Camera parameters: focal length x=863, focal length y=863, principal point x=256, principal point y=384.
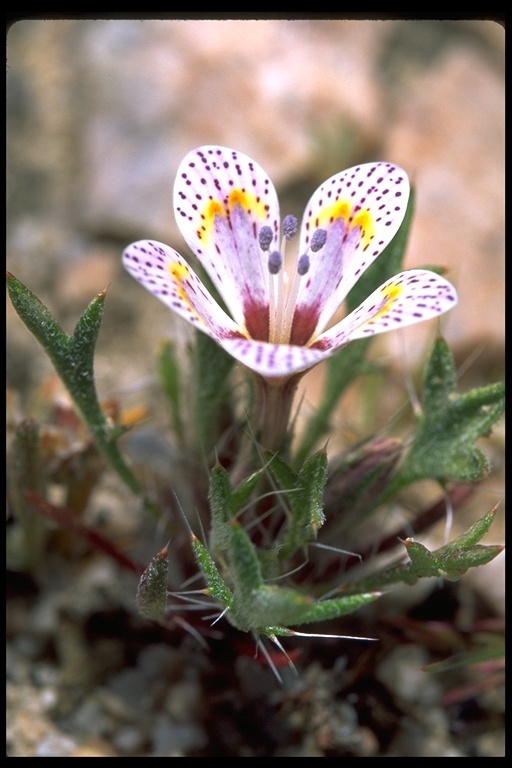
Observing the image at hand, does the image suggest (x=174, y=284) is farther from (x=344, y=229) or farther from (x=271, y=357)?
(x=344, y=229)

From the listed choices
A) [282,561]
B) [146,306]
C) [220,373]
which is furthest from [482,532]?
[146,306]

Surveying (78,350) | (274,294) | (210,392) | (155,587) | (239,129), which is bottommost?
(155,587)

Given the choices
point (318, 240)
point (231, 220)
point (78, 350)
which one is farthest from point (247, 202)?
point (78, 350)

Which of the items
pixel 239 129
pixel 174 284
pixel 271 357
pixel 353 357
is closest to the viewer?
pixel 271 357

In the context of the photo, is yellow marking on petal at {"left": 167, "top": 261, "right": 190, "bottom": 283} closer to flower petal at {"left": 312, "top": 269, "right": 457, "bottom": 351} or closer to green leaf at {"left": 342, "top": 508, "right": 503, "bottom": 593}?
flower petal at {"left": 312, "top": 269, "right": 457, "bottom": 351}

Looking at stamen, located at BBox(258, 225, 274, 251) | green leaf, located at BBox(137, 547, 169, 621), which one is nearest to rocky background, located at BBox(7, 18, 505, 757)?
green leaf, located at BBox(137, 547, 169, 621)
